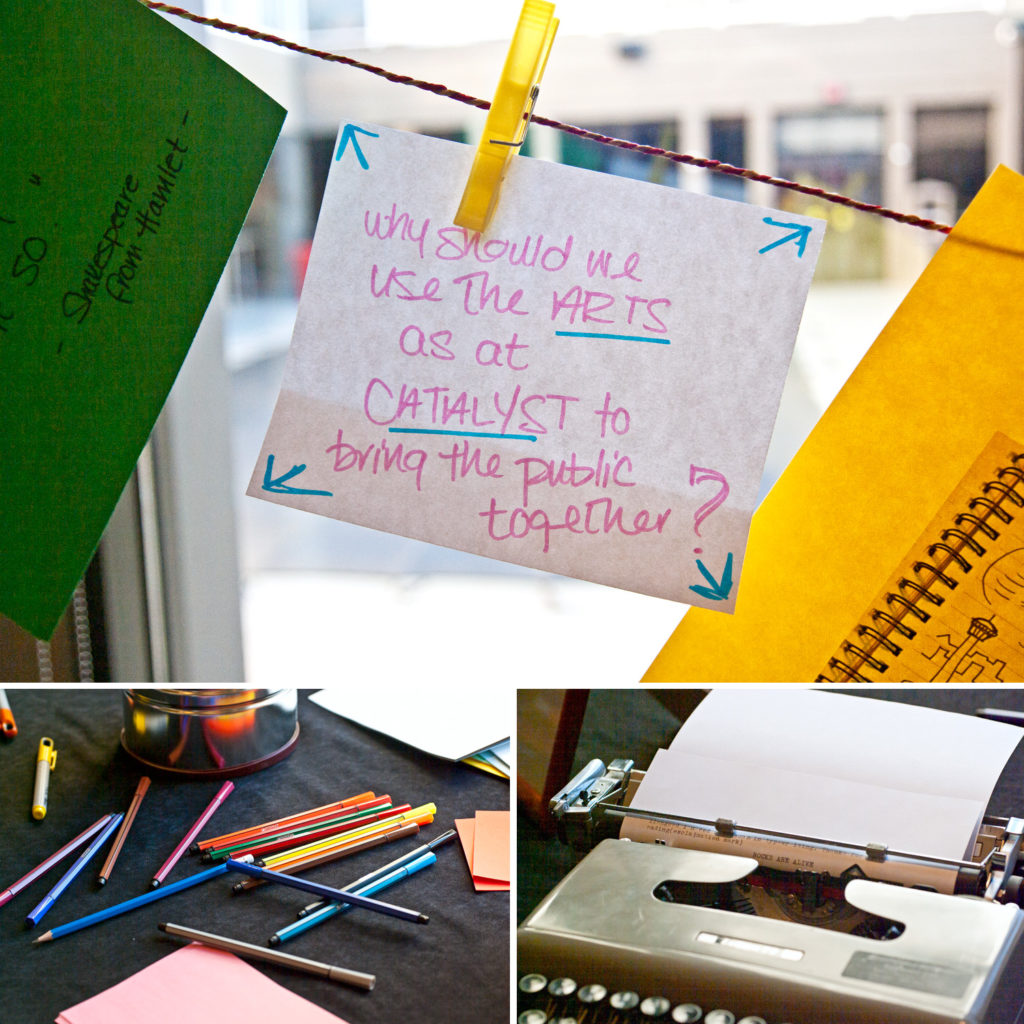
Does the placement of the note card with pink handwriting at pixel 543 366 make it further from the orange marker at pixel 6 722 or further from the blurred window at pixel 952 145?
the blurred window at pixel 952 145

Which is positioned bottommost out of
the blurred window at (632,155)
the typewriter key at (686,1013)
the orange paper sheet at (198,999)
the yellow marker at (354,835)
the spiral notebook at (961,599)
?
the orange paper sheet at (198,999)

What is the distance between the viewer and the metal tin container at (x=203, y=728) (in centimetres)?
63

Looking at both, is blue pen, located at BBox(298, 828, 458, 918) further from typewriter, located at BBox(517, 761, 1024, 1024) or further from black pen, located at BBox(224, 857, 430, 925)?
typewriter, located at BBox(517, 761, 1024, 1024)

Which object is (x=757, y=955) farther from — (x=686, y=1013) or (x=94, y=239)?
(x=94, y=239)

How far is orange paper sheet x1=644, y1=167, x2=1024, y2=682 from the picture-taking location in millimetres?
466

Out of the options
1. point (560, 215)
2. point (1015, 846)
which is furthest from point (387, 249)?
point (1015, 846)

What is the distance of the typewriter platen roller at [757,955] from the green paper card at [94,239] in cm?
29

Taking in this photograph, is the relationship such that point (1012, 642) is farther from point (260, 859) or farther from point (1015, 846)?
point (260, 859)

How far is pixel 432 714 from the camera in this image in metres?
0.69

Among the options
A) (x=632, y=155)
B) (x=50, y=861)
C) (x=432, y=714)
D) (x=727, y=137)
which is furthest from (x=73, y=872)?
(x=727, y=137)

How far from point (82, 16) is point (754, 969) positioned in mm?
495

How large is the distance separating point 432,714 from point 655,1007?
0.33 m

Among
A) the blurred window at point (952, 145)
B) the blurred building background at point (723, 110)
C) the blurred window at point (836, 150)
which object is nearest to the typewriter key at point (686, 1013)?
the blurred building background at point (723, 110)

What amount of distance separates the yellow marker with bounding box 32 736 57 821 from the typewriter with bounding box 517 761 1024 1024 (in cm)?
31
